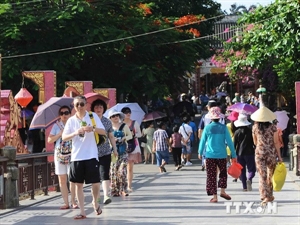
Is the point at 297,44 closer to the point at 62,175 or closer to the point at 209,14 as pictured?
the point at 62,175

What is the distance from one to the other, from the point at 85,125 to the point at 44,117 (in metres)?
3.23

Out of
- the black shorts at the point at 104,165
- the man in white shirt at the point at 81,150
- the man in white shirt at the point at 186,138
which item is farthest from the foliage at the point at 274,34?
the man in white shirt at the point at 81,150

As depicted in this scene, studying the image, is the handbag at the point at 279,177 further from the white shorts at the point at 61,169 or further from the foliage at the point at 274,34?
the foliage at the point at 274,34

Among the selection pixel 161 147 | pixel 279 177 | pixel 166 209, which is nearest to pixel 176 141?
pixel 161 147

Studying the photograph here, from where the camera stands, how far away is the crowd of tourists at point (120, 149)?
1266cm

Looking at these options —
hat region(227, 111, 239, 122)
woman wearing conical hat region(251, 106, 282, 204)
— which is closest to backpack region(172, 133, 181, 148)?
hat region(227, 111, 239, 122)

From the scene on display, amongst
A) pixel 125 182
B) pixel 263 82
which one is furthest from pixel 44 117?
pixel 263 82

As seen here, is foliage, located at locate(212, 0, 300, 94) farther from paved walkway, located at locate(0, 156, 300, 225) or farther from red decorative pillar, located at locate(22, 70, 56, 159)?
red decorative pillar, located at locate(22, 70, 56, 159)

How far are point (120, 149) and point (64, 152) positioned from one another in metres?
2.52

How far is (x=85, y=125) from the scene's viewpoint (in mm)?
12555

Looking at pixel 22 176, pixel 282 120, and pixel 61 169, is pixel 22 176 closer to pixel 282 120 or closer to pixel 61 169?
pixel 61 169

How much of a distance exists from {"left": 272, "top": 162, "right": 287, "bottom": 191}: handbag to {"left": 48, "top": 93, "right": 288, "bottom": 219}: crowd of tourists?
0.61 ft

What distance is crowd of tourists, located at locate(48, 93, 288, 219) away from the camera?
41.5ft

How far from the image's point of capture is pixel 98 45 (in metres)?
32.9
